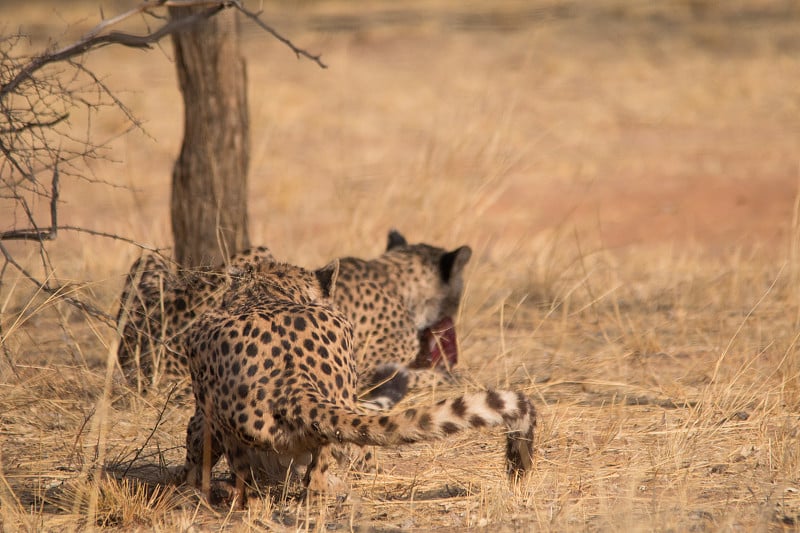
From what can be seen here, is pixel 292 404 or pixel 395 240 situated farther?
pixel 395 240

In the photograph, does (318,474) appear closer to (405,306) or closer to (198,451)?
(198,451)

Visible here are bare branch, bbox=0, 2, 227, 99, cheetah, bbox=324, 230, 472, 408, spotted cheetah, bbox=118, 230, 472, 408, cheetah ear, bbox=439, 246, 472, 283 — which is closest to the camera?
bare branch, bbox=0, 2, 227, 99

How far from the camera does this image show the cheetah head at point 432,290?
5613mm

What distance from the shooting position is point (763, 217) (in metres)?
10.1

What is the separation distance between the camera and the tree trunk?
5.87 meters

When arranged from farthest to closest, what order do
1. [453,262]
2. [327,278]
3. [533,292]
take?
1. [533,292]
2. [453,262]
3. [327,278]

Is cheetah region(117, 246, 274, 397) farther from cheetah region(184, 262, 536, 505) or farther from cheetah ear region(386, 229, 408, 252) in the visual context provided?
cheetah ear region(386, 229, 408, 252)

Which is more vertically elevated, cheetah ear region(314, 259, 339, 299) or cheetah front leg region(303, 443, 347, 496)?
cheetah ear region(314, 259, 339, 299)

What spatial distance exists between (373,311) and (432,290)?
47cm

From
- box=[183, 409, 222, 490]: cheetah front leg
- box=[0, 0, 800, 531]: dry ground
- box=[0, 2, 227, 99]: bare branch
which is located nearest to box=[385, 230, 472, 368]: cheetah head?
box=[0, 0, 800, 531]: dry ground

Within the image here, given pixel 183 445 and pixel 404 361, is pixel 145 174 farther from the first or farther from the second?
pixel 183 445

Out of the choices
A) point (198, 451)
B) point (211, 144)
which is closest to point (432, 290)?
point (211, 144)

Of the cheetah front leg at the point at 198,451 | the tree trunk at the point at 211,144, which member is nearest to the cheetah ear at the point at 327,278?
the cheetah front leg at the point at 198,451

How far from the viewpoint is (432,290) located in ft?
18.7
